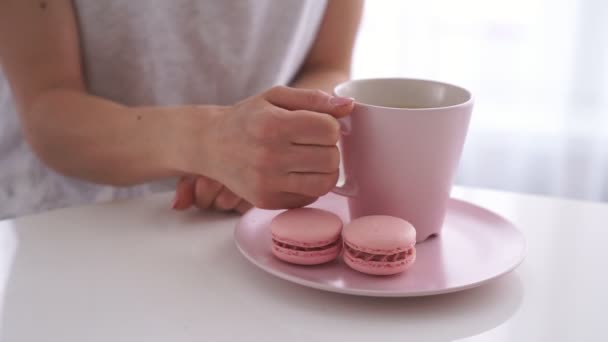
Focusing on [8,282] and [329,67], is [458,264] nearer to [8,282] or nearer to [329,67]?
[8,282]

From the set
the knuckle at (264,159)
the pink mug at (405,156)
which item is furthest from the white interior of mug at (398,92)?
the knuckle at (264,159)

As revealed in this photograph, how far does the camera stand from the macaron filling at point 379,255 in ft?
1.91

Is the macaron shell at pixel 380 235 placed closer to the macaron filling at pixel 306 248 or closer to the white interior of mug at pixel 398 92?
the macaron filling at pixel 306 248

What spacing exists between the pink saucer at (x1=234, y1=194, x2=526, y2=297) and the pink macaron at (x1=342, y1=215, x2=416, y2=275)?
0.01 m

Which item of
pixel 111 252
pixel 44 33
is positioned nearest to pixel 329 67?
pixel 44 33

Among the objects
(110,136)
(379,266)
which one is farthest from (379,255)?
(110,136)

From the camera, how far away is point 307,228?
23.7 inches

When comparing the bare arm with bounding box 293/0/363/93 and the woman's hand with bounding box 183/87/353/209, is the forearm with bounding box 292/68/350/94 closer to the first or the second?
the bare arm with bounding box 293/0/363/93

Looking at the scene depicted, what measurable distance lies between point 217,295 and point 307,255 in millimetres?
81

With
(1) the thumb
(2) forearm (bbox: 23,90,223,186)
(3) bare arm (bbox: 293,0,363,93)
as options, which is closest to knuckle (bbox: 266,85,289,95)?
(1) the thumb

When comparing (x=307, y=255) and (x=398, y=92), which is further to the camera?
(x=398, y=92)

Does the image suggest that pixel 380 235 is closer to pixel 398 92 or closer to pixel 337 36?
pixel 398 92

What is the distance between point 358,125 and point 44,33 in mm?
472

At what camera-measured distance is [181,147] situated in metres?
0.75
